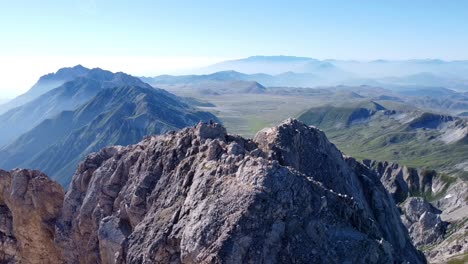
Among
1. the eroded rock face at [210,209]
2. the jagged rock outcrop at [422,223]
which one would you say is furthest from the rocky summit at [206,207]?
the jagged rock outcrop at [422,223]

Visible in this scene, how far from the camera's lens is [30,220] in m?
58.8

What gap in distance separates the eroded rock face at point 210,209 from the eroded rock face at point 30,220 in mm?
3036

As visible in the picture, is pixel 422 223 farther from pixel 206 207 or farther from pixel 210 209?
pixel 210 209

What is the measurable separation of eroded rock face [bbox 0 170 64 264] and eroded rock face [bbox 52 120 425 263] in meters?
3.04

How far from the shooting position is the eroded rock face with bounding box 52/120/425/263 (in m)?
35.3

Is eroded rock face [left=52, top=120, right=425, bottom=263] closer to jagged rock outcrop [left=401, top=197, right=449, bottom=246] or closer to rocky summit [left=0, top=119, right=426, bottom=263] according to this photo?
rocky summit [left=0, top=119, right=426, bottom=263]

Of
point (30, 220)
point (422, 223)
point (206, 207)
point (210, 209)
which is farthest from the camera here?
point (422, 223)

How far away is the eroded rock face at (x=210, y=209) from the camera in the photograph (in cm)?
3528

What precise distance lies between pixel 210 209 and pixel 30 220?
3239 centimetres

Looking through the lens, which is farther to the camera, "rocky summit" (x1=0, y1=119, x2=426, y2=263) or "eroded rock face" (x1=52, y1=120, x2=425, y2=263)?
"rocky summit" (x1=0, y1=119, x2=426, y2=263)

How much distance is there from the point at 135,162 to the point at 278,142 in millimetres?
18473

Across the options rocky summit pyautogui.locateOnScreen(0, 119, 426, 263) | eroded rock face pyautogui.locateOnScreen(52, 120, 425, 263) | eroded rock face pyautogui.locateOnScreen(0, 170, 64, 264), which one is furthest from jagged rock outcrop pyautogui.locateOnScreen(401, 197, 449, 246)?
eroded rock face pyautogui.locateOnScreen(0, 170, 64, 264)

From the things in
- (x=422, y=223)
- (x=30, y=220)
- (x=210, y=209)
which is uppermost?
(x=210, y=209)

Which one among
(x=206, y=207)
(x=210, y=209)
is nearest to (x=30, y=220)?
(x=206, y=207)
